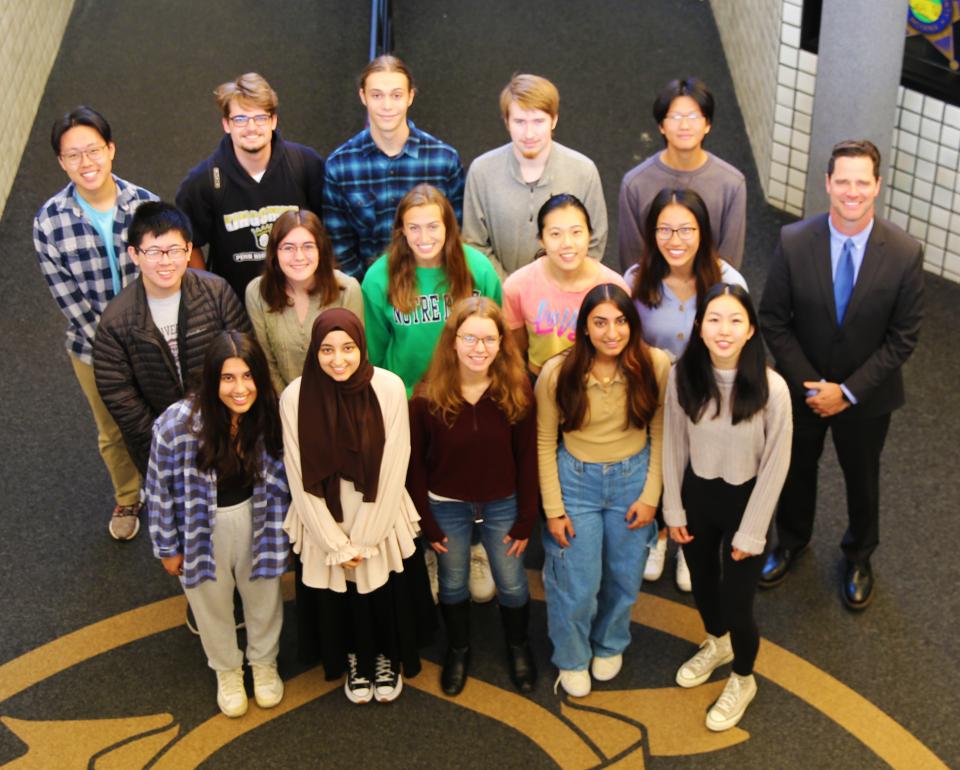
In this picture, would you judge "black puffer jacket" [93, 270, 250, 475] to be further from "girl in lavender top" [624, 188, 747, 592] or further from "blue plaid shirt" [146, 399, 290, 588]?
"girl in lavender top" [624, 188, 747, 592]

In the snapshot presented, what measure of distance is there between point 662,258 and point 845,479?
107 cm

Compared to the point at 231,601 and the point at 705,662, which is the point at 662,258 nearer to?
the point at 705,662

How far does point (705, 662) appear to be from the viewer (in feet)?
14.1

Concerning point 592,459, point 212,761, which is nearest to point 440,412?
point 592,459

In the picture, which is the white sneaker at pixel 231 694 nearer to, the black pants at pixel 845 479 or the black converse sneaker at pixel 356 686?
the black converse sneaker at pixel 356 686

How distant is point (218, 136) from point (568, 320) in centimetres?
345

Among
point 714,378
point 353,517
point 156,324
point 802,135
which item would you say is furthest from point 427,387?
point 802,135

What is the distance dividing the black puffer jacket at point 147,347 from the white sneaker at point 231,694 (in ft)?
2.70

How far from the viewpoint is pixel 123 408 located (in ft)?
13.8

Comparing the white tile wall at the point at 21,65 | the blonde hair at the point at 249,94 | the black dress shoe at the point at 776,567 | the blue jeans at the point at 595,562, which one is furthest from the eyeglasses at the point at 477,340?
the white tile wall at the point at 21,65

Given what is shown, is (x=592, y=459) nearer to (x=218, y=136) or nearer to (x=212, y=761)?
(x=212, y=761)

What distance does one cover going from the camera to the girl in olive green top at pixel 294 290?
4.07m

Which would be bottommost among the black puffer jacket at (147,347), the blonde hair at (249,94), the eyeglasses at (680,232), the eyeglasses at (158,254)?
the black puffer jacket at (147,347)

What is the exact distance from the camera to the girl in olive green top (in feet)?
13.4
